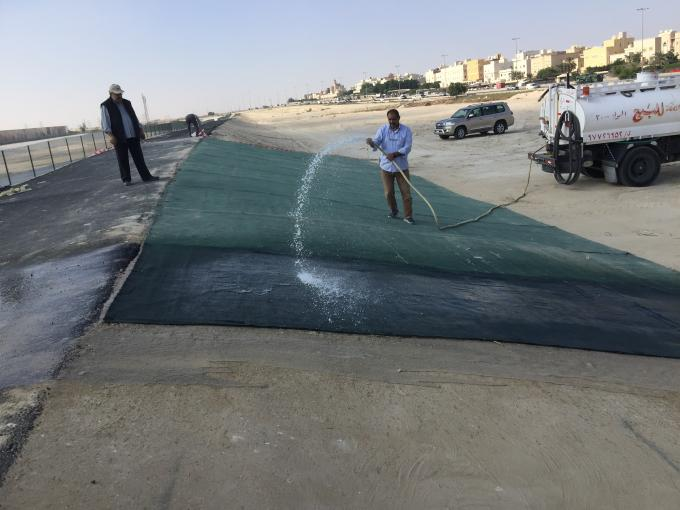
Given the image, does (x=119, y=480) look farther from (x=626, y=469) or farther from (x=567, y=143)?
(x=567, y=143)

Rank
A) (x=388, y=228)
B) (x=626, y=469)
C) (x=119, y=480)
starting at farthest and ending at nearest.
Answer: (x=388, y=228) → (x=626, y=469) → (x=119, y=480)

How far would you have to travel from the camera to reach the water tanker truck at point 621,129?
1413 cm

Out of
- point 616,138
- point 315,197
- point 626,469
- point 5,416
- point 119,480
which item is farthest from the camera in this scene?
point 616,138

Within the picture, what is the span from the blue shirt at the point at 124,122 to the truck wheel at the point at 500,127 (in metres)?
28.3

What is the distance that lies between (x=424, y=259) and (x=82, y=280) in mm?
3820

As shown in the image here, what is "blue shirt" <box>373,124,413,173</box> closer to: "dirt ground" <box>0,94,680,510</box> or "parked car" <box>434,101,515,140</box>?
"dirt ground" <box>0,94,680,510</box>

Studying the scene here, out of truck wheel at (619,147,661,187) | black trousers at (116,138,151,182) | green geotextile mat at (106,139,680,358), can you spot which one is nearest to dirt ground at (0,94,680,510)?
green geotextile mat at (106,139,680,358)

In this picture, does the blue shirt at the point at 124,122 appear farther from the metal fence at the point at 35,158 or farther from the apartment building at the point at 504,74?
the apartment building at the point at 504,74

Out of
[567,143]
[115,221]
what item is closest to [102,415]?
[115,221]

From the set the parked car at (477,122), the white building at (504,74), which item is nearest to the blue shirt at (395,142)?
the parked car at (477,122)

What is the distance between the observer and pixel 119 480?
2641mm

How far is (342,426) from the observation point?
128 inches

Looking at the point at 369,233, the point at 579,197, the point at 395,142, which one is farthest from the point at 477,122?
the point at 369,233

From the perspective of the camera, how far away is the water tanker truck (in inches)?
556
